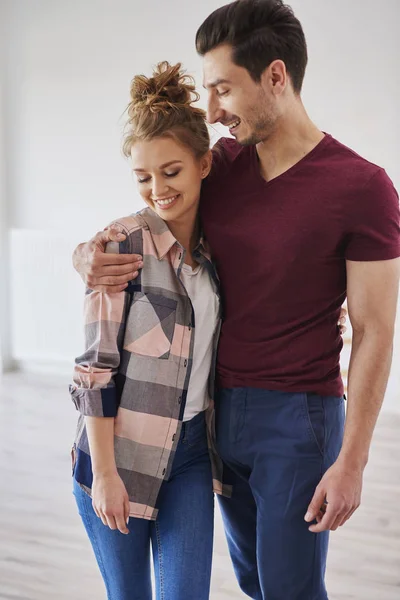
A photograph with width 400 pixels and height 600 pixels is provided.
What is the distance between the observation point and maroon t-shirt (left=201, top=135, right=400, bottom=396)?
1508 mm

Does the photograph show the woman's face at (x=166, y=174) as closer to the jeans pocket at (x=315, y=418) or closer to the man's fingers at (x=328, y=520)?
the jeans pocket at (x=315, y=418)

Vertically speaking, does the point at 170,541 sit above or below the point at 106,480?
below

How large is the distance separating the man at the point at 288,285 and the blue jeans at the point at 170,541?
0.34ft

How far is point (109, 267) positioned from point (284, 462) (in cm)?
54

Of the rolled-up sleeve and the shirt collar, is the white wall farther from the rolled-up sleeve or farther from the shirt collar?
the rolled-up sleeve

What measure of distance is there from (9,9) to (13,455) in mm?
3359

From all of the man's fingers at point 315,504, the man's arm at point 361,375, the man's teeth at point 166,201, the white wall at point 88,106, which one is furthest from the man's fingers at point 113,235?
the white wall at point 88,106

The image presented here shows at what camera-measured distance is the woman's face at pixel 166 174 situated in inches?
60.5

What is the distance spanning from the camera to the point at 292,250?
61.6 inches

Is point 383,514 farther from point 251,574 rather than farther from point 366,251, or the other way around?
point 366,251

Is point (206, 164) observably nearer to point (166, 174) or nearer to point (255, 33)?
point (166, 174)

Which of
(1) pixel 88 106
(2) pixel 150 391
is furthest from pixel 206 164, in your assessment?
(1) pixel 88 106

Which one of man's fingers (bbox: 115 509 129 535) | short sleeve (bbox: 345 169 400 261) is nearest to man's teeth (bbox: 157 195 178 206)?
short sleeve (bbox: 345 169 400 261)

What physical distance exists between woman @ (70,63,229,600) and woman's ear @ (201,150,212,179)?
13 millimetres
